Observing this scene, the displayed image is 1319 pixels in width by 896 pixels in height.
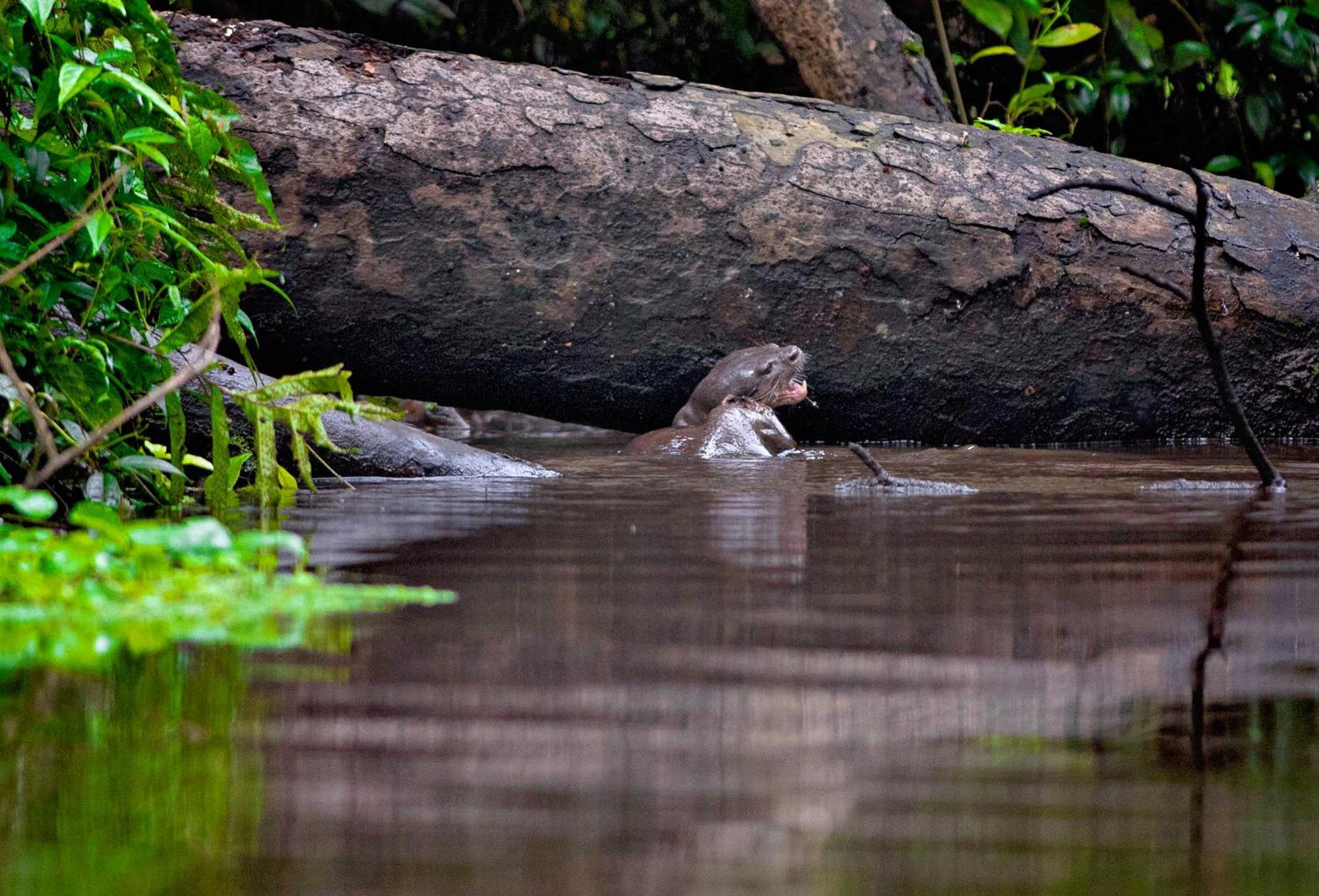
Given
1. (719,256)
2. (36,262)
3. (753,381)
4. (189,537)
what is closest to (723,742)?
(189,537)

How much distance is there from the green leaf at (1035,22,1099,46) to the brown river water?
593cm

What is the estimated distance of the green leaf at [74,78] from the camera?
2.43 m

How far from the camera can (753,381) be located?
569cm

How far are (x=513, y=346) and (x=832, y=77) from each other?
92.0 inches

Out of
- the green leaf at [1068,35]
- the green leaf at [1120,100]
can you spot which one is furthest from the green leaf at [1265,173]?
the green leaf at [1068,35]

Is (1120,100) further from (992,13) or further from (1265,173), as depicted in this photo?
(992,13)

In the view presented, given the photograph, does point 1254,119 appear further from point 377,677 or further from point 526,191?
point 377,677

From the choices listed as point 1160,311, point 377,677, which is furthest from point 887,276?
point 377,677

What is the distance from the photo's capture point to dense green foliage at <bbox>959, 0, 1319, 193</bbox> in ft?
25.3

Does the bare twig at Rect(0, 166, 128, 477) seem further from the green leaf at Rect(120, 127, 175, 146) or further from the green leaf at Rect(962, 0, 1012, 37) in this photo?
the green leaf at Rect(962, 0, 1012, 37)

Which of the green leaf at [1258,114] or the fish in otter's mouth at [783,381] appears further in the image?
the green leaf at [1258,114]

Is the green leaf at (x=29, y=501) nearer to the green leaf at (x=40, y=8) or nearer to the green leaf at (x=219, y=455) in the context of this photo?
the green leaf at (x=40, y=8)

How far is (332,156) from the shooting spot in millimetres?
5387

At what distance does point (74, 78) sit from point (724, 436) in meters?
3.31
